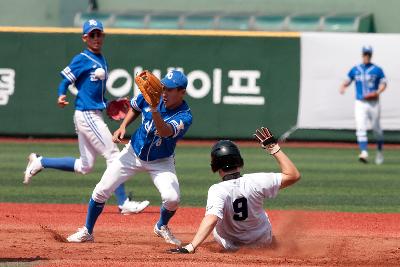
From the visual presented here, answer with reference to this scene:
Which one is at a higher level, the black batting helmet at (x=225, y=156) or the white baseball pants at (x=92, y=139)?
the black batting helmet at (x=225, y=156)

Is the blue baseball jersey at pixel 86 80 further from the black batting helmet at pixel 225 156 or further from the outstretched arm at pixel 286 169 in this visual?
the outstretched arm at pixel 286 169

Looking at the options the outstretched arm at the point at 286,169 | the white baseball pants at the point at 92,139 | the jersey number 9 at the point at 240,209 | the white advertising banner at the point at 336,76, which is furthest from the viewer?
the white advertising banner at the point at 336,76

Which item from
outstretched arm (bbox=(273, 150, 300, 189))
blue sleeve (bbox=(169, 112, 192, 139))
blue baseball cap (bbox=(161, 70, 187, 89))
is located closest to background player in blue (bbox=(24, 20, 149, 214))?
blue sleeve (bbox=(169, 112, 192, 139))

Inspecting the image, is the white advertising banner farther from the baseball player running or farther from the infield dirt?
the baseball player running

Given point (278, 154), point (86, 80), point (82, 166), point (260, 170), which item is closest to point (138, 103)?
point (278, 154)

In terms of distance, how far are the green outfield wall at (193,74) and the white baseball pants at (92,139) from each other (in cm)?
896

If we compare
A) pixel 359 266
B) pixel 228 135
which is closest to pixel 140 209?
pixel 359 266

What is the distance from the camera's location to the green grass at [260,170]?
→ 12570 millimetres

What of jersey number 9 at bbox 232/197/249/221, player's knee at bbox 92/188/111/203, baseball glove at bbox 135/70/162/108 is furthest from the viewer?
player's knee at bbox 92/188/111/203

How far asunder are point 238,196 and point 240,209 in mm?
146

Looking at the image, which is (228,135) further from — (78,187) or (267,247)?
(267,247)

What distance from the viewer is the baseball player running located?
7676 millimetres

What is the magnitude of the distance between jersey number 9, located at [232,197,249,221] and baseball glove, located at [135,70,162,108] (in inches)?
40.9

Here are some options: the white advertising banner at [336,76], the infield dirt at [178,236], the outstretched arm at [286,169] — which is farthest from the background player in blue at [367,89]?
the outstretched arm at [286,169]
